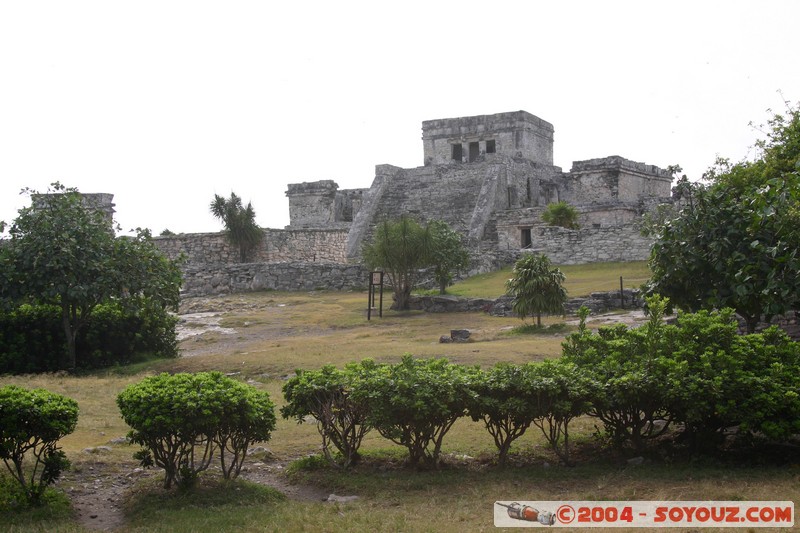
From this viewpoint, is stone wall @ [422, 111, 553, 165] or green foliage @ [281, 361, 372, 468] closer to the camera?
green foliage @ [281, 361, 372, 468]

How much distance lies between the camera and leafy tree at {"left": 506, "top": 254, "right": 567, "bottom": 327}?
617 inches

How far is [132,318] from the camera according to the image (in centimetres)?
1425

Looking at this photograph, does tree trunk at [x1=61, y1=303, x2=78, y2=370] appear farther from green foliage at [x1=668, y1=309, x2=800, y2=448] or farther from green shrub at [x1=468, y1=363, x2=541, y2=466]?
green foliage at [x1=668, y1=309, x2=800, y2=448]

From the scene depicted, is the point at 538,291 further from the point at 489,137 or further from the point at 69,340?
the point at 489,137

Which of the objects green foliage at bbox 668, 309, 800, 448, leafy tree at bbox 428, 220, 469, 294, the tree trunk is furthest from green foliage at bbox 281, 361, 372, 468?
leafy tree at bbox 428, 220, 469, 294

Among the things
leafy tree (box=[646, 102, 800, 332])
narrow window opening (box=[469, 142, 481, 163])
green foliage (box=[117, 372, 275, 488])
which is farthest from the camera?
narrow window opening (box=[469, 142, 481, 163])

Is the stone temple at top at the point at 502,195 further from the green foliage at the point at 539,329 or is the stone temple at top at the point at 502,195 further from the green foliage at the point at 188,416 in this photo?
the green foliage at the point at 188,416

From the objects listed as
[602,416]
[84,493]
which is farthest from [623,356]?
[84,493]

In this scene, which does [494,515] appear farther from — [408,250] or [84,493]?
[408,250]

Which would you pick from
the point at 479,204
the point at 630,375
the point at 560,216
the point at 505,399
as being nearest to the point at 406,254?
the point at 560,216

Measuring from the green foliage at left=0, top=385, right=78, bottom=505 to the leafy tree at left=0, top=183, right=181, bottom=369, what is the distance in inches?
262

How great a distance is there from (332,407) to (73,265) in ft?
23.7

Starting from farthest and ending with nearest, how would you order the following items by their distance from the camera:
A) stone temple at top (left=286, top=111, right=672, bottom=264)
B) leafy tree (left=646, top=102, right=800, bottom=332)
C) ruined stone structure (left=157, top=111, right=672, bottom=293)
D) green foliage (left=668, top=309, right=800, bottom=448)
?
1. stone temple at top (left=286, top=111, right=672, bottom=264)
2. ruined stone structure (left=157, top=111, right=672, bottom=293)
3. leafy tree (left=646, top=102, right=800, bottom=332)
4. green foliage (left=668, top=309, right=800, bottom=448)

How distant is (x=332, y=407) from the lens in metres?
7.32
